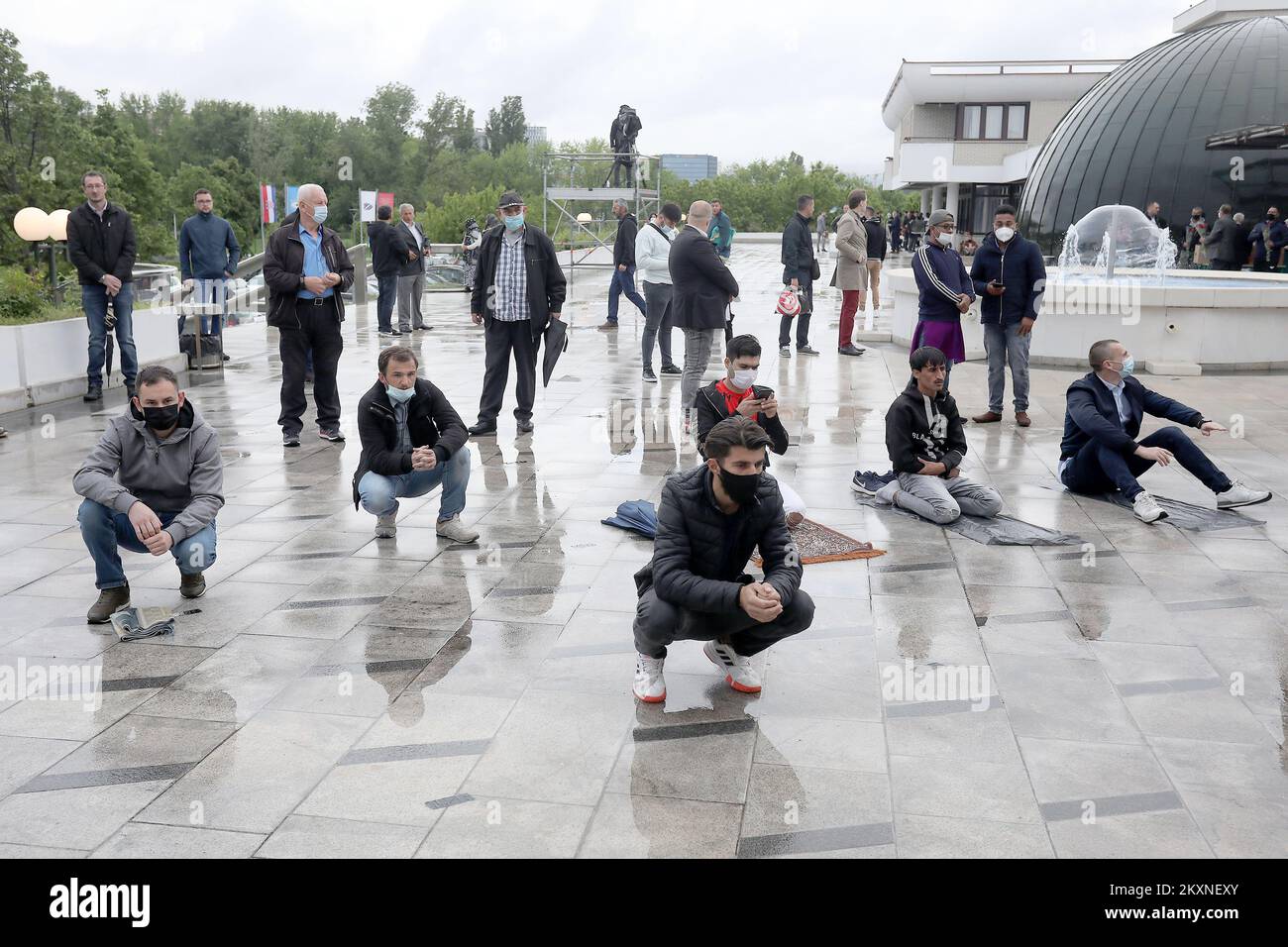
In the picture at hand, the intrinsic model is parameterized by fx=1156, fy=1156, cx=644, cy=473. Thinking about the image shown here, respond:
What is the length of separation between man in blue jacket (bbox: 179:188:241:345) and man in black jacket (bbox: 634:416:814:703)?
1016 centimetres

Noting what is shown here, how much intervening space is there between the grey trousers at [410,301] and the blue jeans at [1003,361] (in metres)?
10.2

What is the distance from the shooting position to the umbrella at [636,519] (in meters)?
7.07

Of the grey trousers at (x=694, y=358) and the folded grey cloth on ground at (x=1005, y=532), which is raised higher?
the grey trousers at (x=694, y=358)

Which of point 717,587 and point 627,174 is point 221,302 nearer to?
point 717,587

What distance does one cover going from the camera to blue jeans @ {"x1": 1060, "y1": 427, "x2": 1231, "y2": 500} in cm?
771

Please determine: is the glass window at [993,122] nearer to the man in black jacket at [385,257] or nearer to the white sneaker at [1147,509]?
the man in black jacket at [385,257]

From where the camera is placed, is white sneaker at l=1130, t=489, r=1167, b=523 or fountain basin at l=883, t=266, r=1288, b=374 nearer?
white sneaker at l=1130, t=489, r=1167, b=523

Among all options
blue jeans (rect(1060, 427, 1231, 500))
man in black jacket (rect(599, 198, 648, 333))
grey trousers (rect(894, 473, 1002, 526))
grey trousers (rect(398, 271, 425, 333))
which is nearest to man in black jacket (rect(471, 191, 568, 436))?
grey trousers (rect(894, 473, 1002, 526))

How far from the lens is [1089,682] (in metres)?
4.90

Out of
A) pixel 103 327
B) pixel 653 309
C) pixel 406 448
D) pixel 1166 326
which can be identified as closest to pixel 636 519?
pixel 406 448

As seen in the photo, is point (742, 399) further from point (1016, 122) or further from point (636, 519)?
point (1016, 122)

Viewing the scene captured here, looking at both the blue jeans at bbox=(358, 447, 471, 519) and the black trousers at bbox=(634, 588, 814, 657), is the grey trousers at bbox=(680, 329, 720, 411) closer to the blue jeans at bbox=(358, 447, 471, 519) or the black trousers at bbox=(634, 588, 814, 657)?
the blue jeans at bbox=(358, 447, 471, 519)

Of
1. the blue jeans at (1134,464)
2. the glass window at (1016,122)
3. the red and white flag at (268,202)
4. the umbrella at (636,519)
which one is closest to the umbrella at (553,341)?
the umbrella at (636,519)
